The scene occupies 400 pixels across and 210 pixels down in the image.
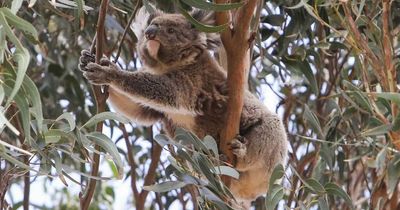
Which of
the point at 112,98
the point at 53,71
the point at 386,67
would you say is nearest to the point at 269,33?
the point at 112,98

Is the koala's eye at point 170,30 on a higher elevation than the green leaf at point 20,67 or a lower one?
higher

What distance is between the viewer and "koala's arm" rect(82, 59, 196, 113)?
10.2ft

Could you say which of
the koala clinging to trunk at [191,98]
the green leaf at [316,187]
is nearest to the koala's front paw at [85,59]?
the koala clinging to trunk at [191,98]

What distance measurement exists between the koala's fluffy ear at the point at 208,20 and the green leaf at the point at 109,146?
43.4 inches

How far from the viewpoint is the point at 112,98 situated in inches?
140

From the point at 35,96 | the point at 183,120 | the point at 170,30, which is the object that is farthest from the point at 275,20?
the point at 35,96

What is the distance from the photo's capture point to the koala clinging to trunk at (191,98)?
11.3ft

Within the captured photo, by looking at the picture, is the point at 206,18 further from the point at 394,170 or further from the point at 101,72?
the point at 394,170

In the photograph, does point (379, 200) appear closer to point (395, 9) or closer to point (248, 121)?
point (248, 121)

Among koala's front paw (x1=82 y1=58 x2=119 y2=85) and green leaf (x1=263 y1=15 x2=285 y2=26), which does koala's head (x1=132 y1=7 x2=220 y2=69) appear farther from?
koala's front paw (x1=82 y1=58 x2=119 y2=85)

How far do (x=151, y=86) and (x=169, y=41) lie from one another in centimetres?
33

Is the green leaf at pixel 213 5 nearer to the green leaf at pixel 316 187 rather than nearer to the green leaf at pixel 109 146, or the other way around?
the green leaf at pixel 109 146

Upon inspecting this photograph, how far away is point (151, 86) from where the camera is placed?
3.39 m

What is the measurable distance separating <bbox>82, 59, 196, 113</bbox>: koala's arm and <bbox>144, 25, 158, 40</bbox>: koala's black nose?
0.18 meters
